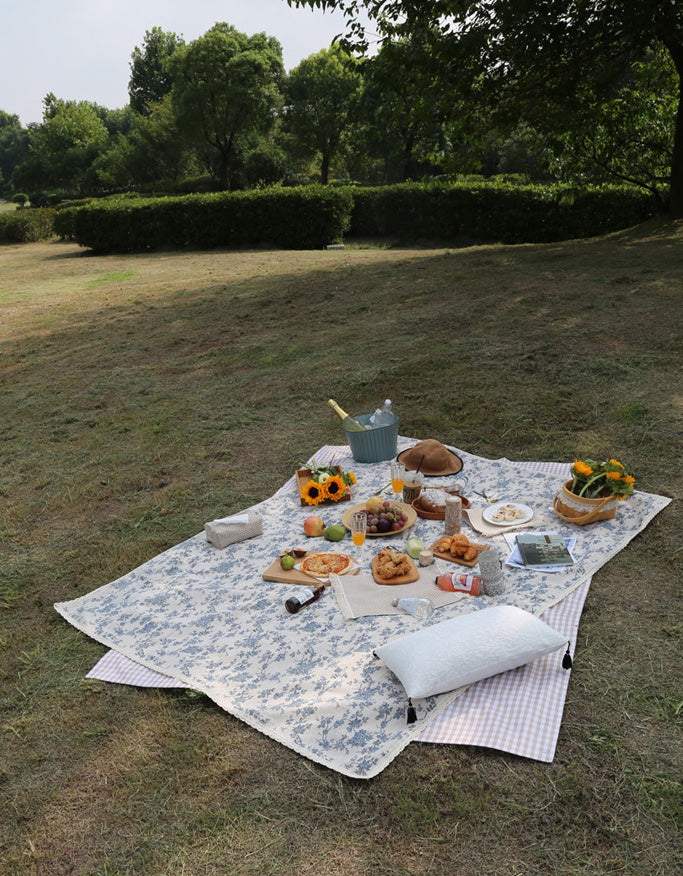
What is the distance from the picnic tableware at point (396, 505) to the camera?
4164mm

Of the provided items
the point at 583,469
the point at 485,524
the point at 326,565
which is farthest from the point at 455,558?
the point at 583,469

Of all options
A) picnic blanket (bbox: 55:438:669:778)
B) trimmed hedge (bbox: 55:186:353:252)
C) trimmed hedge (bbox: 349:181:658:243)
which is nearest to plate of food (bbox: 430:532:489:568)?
picnic blanket (bbox: 55:438:669:778)

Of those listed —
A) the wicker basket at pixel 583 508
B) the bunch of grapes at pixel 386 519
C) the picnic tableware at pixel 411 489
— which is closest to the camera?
the wicker basket at pixel 583 508

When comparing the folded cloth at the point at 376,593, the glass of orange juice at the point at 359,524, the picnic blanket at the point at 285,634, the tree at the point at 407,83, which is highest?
the tree at the point at 407,83

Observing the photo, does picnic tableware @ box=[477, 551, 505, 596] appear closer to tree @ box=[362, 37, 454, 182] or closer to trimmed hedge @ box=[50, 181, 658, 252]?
tree @ box=[362, 37, 454, 182]

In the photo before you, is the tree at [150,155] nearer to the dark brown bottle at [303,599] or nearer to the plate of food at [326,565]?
the plate of food at [326,565]

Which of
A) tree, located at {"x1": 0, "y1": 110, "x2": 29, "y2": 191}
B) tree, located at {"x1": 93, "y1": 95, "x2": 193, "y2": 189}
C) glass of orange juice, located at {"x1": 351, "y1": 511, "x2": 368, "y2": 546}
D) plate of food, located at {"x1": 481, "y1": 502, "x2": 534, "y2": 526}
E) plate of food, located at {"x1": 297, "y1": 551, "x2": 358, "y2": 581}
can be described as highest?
tree, located at {"x1": 0, "y1": 110, "x2": 29, "y2": 191}

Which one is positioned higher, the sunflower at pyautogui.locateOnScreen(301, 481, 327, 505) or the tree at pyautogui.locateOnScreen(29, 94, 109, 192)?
the tree at pyautogui.locateOnScreen(29, 94, 109, 192)

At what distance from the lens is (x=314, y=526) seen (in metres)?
4.27

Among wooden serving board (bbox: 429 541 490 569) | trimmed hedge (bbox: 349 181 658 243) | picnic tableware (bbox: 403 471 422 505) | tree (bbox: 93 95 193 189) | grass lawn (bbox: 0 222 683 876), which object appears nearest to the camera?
grass lawn (bbox: 0 222 683 876)

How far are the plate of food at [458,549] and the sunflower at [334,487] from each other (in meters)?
0.95

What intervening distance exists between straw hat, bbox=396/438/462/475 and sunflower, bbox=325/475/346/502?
65 cm

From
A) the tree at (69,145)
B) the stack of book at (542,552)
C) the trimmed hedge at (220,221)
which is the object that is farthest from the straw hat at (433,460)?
the tree at (69,145)

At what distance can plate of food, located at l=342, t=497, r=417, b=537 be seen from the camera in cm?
416
